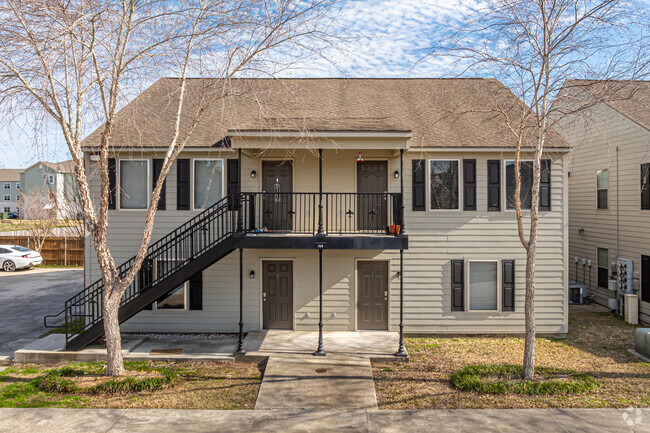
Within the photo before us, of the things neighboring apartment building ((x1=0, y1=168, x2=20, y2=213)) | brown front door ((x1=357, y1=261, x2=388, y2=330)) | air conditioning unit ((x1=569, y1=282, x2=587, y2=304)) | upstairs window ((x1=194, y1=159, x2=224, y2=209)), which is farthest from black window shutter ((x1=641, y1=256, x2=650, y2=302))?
neighboring apartment building ((x1=0, y1=168, x2=20, y2=213))

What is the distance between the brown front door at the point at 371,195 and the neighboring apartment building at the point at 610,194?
560cm

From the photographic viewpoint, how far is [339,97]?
13.6 m

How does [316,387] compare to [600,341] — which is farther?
[600,341]

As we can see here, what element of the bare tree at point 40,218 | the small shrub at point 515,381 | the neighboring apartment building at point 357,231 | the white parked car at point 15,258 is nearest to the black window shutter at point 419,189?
the neighboring apartment building at point 357,231

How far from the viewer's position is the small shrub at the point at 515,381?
7863 mm

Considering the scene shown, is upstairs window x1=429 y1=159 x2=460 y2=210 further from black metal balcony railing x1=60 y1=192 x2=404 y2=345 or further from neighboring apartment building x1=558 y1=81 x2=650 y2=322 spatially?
neighboring apartment building x1=558 y1=81 x2=650 y2=322

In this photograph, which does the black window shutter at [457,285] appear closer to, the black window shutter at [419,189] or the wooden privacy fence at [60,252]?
the black window shutter at [419,189]

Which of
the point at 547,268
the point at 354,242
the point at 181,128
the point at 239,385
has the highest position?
the point at 181,128

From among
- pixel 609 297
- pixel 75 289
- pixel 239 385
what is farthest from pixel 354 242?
pixel 75 289

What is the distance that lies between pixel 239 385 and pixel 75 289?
43.1 ft

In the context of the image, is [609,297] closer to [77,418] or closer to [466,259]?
[466,259]

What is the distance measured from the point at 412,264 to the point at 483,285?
2050 mm

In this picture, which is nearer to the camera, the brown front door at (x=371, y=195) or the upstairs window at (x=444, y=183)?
the brown front door at (x=371, y=195)
